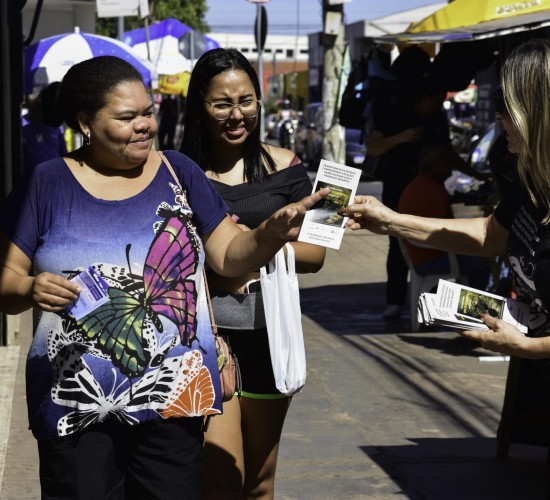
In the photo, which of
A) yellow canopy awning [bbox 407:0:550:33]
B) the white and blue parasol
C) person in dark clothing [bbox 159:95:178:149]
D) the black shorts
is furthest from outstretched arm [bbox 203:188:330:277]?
person in dark clothing [bbox 159:95:178:149]

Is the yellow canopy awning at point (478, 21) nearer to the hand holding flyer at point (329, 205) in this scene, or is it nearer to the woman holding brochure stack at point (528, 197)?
the woman holding brochure stack at point (528, 197)

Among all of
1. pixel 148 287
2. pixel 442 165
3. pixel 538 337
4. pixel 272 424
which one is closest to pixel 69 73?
pixel 148 287

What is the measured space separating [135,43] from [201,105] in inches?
904

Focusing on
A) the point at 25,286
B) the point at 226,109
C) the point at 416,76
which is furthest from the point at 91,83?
the point at 416,76

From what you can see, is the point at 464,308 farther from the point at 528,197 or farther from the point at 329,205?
the point at 329,205

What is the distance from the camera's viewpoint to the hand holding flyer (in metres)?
3.64

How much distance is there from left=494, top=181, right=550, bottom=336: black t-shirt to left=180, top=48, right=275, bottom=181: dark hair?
0.93 m

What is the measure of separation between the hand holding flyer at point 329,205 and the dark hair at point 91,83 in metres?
0.63

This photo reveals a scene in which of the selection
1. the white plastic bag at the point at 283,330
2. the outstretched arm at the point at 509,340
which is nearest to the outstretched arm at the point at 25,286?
the white plastic bag at the point at 283,330

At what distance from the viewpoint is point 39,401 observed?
3469mm

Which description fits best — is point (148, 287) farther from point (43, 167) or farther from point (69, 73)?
point (69, 73)

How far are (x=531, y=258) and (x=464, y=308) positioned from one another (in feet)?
0.91

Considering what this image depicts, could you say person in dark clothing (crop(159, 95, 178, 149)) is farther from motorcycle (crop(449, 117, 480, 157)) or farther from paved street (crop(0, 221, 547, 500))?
paved street (crop(0, 221, 547, 500))

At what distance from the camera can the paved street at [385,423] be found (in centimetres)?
575
